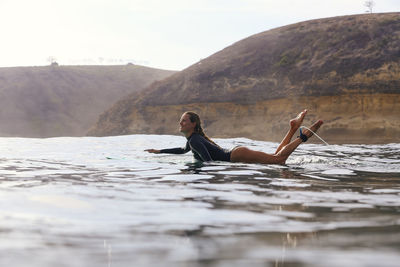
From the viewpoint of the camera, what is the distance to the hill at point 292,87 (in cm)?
3000

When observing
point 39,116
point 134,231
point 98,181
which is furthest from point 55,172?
point 39,116

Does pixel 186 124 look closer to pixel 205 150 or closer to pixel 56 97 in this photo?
pixel 205 150

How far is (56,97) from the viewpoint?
2822 inches

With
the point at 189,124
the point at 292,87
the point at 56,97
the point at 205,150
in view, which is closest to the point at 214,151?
the point at 205,150

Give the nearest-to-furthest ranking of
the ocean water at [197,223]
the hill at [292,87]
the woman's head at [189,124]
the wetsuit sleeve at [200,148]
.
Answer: the ocean water at [197,223] → the wetsuit sleeve at [200,148] → the woman's head at [189,124] → the hill at [292,87]

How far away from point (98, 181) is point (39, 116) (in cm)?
6529

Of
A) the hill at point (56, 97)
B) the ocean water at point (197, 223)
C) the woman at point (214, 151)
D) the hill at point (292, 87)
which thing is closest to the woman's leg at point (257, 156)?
the woman at point (214, 151)

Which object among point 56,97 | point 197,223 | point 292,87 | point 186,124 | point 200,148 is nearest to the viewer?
point 197,223

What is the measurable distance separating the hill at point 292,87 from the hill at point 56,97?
2497 centimetres

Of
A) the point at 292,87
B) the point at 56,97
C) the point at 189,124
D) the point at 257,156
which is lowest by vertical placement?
the point at 257,156

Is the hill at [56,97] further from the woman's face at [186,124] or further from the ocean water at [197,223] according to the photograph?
the ocean water at [197,223]

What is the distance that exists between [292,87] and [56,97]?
4831cm

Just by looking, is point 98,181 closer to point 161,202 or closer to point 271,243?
point 161,202

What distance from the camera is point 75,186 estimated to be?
15.8 ft
